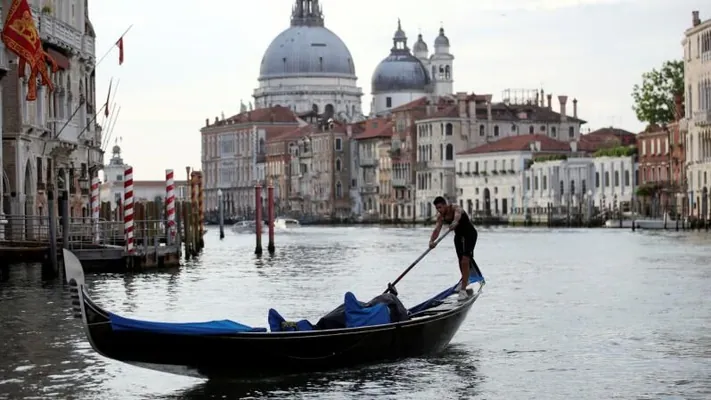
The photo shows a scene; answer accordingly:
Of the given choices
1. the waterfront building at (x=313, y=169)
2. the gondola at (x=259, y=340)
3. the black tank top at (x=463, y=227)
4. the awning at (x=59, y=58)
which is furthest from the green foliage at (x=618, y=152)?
the gondola at (x=259, y=340)

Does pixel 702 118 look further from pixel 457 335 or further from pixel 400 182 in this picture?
pixel 457 335

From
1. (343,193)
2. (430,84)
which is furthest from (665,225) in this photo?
(430,84)

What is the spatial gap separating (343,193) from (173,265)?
12123 centimetres

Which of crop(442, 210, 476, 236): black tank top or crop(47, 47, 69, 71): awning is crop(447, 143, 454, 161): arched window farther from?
crop(442, 210, 476, 236): black tank top

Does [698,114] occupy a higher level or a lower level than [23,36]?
higher

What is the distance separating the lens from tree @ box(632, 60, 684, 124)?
352ft

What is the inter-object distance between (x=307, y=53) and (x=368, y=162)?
32696 millimetres

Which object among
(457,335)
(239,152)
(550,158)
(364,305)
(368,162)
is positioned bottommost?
(457,335)

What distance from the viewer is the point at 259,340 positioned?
1622 centimetres

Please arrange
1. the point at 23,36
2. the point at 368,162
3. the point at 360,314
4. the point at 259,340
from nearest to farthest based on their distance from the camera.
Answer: the point at 259,340 → the point at 360,314 → the point at 23,36 → the point at 368,162

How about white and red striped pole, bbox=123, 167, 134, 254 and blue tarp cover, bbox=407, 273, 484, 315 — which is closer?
blue tarp cover, bbox=407, 273, 484, 315

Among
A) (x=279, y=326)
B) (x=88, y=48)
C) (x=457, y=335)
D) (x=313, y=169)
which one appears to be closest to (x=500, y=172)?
(x=313, y=169)

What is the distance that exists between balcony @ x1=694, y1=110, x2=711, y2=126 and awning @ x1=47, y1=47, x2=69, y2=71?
5259cm

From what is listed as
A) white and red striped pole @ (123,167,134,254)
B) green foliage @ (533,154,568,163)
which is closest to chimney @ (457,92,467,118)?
green foliage @ (533,154,568,163)
